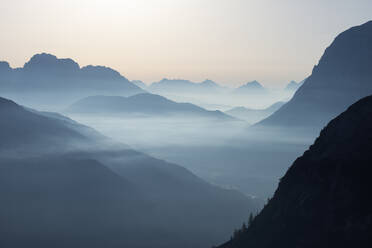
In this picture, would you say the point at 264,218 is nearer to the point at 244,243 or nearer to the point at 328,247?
the point at 244,243

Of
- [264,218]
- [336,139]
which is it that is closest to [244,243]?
[264,218]

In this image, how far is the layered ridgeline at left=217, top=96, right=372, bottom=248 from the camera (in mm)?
82062

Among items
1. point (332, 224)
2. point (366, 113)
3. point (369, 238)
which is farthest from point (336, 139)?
point (369, 238)

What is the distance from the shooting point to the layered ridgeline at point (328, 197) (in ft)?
269

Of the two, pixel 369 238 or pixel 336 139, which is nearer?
pixel 369 238

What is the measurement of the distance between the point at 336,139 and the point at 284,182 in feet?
60.5

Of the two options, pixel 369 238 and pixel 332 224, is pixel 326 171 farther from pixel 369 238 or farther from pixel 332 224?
pixel 369 238

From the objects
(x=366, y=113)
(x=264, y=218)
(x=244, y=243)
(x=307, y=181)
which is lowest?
(x=244, y=243)

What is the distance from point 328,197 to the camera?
296ft

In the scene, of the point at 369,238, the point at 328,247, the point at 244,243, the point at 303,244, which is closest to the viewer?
the point at 369,238

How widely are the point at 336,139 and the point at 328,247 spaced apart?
95.1 feet

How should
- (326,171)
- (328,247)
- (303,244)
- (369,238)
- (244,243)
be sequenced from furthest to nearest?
Answer: (244,243), (326,171), (303,244), (328,247), (369,238)

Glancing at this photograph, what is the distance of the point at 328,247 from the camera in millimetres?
81438

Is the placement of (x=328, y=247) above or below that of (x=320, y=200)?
below
